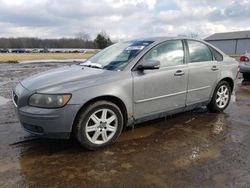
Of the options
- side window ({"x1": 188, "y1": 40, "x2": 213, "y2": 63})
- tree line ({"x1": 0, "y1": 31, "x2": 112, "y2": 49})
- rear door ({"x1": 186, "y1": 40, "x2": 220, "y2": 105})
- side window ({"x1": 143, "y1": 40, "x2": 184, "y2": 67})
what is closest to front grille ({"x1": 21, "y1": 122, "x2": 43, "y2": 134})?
side window ({"x1": 143, "y1": 40, "x2": 184, "y2": 67})

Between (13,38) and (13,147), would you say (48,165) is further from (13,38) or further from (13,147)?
(13,38)

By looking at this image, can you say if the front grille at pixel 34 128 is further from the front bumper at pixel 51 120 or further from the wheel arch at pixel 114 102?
the wheel arch at pixel 114 102

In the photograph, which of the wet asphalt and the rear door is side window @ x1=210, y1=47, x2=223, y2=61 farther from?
the wet asphalt

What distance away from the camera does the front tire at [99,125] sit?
3787mm

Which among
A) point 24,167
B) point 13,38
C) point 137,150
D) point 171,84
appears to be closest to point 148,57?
point 171,84

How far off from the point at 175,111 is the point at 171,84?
1.79ft

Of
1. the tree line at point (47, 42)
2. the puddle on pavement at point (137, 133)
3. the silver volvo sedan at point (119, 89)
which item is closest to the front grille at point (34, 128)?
the silver volvo sedan at point (119, 89)

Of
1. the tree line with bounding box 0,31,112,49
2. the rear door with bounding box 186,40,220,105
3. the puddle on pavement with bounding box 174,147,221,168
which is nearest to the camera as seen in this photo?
the puddle on pavement with bounding box 174,147,221,168

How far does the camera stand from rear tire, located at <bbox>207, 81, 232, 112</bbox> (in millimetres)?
5699

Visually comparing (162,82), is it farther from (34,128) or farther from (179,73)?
(34,128)

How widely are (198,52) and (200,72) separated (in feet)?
1.38

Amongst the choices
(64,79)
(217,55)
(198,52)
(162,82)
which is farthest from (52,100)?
(217,55)

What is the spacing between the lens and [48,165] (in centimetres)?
351

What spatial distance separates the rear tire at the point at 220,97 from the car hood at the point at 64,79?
101 inches
